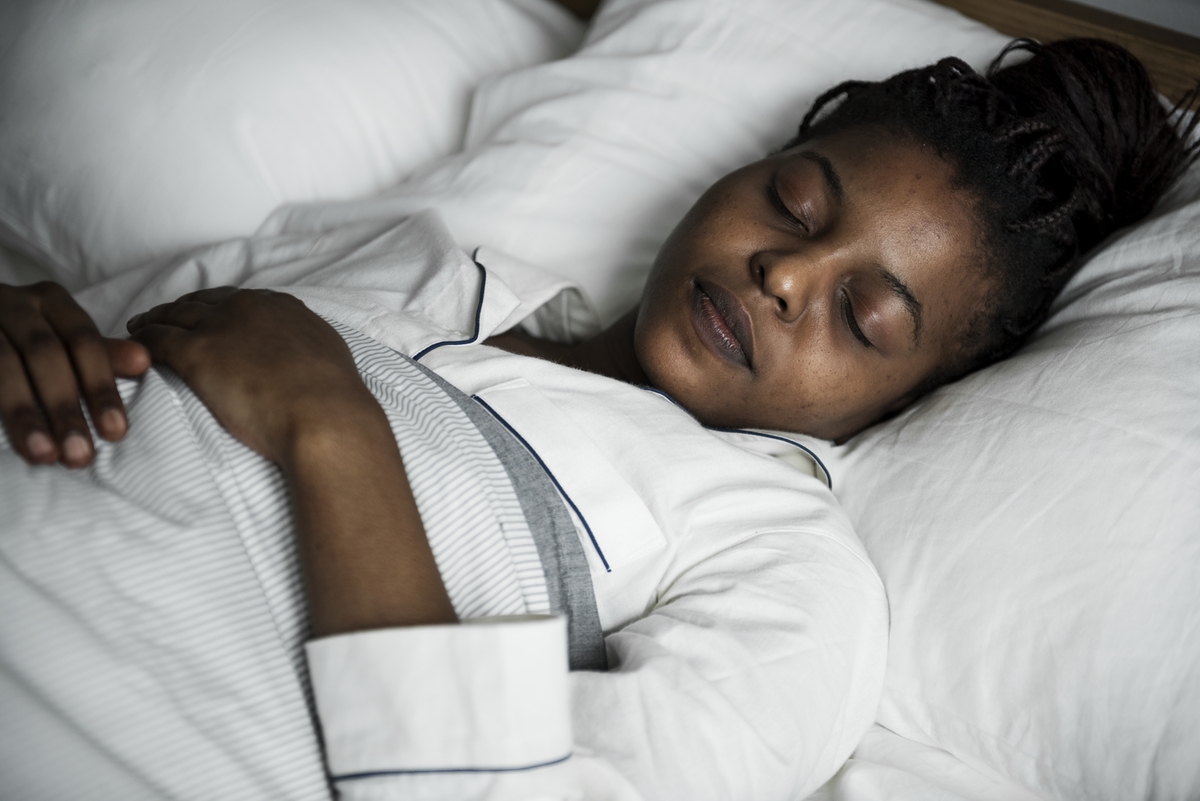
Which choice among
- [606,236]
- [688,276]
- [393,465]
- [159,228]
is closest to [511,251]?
[606,236]

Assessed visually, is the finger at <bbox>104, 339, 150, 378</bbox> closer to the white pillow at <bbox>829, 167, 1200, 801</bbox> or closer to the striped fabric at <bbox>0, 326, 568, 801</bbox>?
the striped fabric at <bbox>0, 326, 568, 801</bbox>

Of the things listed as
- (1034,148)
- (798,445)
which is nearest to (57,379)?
(798,445)

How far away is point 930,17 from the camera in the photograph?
4.06 ft

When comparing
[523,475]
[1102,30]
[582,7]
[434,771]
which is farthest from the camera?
[582,7]

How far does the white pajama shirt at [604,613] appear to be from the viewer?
57 cm

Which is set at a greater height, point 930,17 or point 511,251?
point 930,17

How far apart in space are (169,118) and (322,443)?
763 mm

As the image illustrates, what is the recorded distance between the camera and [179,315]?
80 cm

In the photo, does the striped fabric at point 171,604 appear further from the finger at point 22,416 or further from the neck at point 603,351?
the neck at point 603,351

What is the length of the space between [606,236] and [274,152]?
1.68ft

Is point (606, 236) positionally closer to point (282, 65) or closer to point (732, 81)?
point (732, 81)

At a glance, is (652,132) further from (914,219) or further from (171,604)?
(171,604)

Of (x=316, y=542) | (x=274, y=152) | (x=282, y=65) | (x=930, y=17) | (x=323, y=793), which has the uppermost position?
(x=930, y=17)

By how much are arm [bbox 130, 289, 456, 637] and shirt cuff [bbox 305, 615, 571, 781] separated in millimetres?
27
